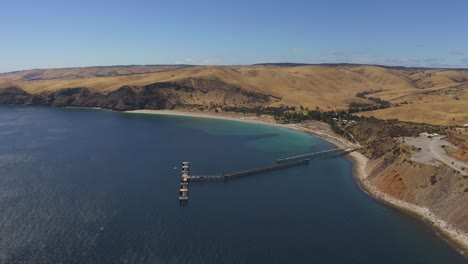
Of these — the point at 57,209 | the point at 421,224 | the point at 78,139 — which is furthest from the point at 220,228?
the point at 78,139

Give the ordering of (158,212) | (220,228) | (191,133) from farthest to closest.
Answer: (191,133), (158,212), (220,228)

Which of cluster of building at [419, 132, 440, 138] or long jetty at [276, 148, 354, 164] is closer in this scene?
long jetty at [276, 148, 354, 164]

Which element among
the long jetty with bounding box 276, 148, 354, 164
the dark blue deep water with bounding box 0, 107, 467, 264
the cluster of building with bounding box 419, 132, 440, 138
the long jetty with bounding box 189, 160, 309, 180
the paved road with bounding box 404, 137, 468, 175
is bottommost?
the dark blue deep water with bounding box 0, 107, 467, 264

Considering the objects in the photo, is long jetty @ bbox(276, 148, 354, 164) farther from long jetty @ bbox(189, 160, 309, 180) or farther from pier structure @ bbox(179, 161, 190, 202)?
pier structure @ bbox(179, 161, 190, 202)

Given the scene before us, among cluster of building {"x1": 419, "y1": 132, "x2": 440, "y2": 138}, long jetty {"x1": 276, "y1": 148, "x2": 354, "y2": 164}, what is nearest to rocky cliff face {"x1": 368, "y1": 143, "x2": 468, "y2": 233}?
long jetty {"x1": 276, "y1": 148, "x2": 354, "y2": 164}

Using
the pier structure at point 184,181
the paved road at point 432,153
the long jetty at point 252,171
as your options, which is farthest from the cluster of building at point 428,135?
the pier structure at point 184,181

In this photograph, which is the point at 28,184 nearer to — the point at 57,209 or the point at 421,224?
the point at 57,209

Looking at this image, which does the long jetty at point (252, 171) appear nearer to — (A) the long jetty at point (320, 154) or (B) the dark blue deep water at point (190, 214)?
(B) the dark blue deep water at point (190, 214)

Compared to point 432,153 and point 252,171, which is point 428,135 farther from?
point 252,171
